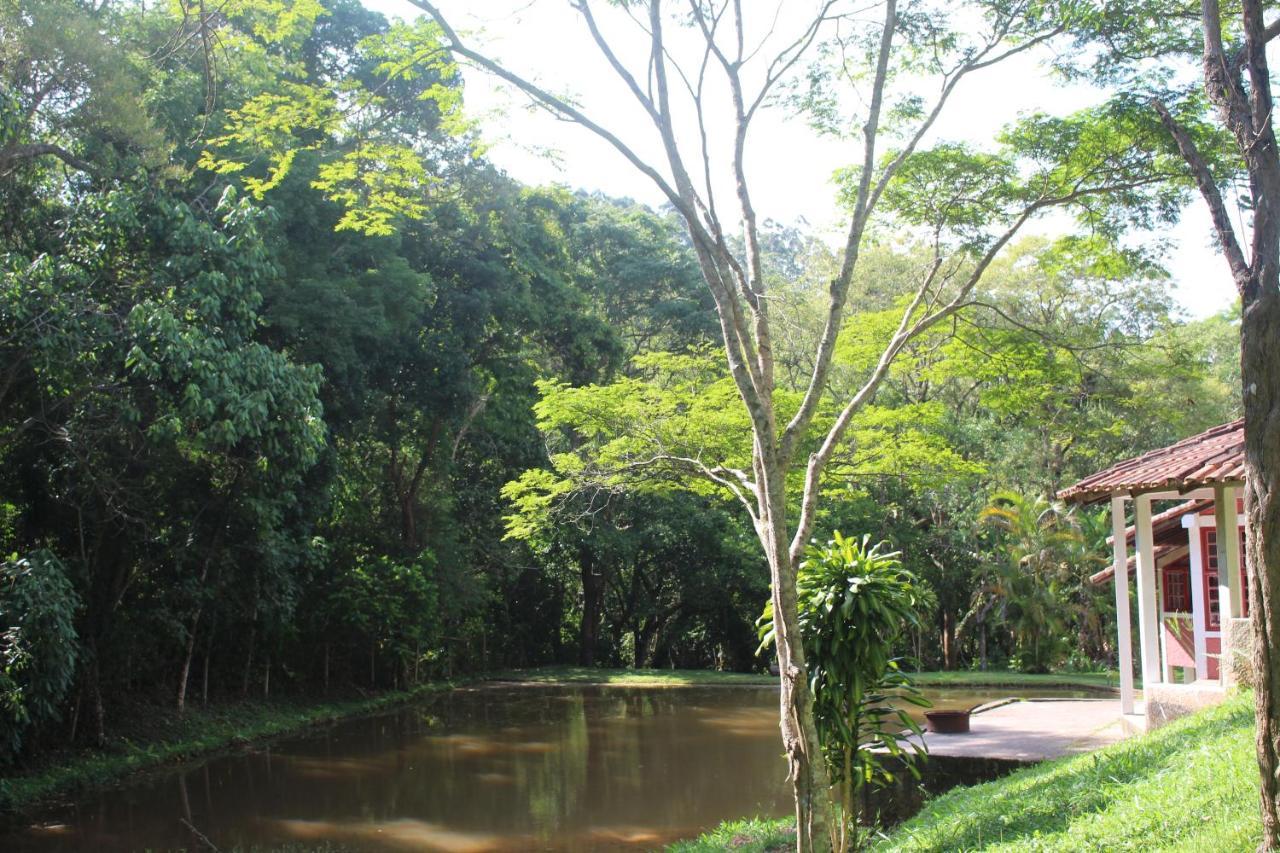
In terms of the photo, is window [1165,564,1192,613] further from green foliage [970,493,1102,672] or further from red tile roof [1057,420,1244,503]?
green foliage [970,493,1102,672]

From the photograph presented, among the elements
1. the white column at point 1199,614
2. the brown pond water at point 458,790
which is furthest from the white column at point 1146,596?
the brown pond water at point 458,790

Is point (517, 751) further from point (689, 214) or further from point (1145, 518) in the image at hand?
point (689, 214)

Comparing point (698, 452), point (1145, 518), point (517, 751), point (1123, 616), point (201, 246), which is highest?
point (201, 246)


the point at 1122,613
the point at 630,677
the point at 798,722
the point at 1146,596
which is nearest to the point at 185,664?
the point at 630,677

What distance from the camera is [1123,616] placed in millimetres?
10273

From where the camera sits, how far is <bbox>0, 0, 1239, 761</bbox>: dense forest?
29.5 feet

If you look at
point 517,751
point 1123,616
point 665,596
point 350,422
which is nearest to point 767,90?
point 1123,616

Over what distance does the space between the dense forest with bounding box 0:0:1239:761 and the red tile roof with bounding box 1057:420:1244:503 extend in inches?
37.1

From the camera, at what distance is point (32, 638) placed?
336 inches

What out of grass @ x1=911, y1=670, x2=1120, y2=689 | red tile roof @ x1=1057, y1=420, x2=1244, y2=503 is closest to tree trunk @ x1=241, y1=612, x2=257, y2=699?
grass @ x1=911, y1=670, x2=1120, y2=689

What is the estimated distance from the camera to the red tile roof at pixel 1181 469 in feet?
26.8

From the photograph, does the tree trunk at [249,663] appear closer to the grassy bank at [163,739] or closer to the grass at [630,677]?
the grassy bank at [163,739]

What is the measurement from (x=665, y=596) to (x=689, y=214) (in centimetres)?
1933

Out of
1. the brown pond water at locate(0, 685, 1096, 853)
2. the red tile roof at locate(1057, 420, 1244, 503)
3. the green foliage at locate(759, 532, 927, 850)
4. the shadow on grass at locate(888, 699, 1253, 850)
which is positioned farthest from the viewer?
the brown pond water at locate(0, 685, 1096, 853)
